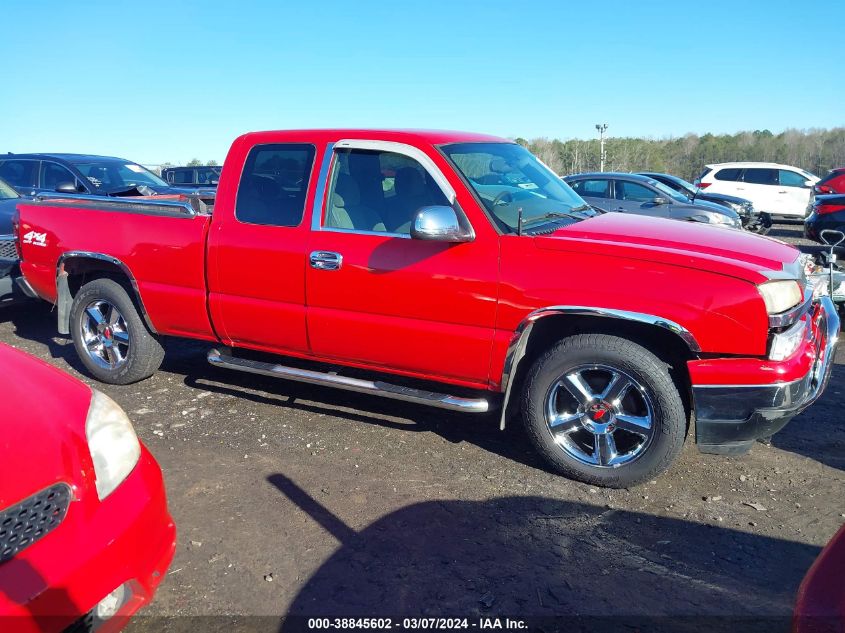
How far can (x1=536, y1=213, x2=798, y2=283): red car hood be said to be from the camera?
3.42 metres

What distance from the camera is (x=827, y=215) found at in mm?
10945

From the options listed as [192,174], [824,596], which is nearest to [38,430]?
[824,596]

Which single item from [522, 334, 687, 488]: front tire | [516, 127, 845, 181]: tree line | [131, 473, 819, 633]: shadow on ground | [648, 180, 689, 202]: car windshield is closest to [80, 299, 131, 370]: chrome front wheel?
[131, 473, 819, 633]: shadow on ground

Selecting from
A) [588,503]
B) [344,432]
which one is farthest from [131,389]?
[588,503]

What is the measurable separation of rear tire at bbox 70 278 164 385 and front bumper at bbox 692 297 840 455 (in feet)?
13.0

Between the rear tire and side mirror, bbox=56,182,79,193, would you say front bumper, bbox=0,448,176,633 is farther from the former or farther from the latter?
side mirror, bbox=56,182,79,193

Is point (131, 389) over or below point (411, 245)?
below

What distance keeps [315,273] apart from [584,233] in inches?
64.4

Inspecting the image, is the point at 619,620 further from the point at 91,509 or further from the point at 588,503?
the point at 91,509

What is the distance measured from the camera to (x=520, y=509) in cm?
353

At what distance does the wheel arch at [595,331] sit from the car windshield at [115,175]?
7796 millimetres

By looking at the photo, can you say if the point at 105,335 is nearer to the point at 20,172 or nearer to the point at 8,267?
the point at 8,267

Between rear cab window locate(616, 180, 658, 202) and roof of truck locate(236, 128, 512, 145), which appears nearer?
roof of truck locate(236, 128, 512, 145)

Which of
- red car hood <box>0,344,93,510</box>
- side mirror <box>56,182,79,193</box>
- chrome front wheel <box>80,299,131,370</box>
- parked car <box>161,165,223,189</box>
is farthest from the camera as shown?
parked car <box>161,165,223,189</box>
